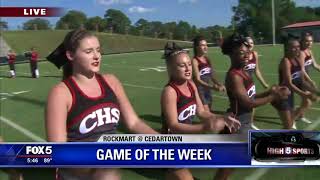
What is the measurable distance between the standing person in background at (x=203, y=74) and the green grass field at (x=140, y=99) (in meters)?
0.05

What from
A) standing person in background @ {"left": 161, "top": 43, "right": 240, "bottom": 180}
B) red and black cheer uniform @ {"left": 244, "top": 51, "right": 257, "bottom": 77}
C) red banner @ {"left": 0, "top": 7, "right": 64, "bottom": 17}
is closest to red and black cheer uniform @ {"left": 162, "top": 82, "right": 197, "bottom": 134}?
standing person in background @ {"left": 161, "top": 43, "right": 240, "bottom": 180}

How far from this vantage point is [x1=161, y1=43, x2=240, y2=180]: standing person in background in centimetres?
305

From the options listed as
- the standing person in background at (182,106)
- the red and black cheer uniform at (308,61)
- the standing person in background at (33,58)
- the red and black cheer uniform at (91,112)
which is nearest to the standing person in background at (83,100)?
the red and black cheer uniform at (91,112)

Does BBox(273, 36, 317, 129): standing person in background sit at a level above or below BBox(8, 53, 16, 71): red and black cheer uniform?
below

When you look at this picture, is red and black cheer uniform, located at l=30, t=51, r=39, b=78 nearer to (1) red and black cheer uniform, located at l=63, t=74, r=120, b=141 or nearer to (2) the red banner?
(2) the red banner

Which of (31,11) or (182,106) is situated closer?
(182,106)

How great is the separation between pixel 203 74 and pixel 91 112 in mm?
1117

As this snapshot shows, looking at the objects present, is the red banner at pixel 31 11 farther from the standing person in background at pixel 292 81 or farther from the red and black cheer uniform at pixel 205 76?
→ the standing person in background at pixel 292 81

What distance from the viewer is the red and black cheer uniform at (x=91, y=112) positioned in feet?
8.39

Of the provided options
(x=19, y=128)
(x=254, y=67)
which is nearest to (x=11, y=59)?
(x=19, y=128)

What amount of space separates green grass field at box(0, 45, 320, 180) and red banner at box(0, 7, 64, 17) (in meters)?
0.36

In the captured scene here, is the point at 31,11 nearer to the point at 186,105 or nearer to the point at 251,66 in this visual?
the point at 186,105

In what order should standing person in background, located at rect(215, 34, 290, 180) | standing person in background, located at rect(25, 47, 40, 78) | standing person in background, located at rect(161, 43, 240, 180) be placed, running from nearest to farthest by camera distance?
standing person in background, located at rect(161, 43, 240, 180), standing person in background, located at rect(215, 34, 290, 180), standing person in background, located at rect(25, 47, 40, 78)

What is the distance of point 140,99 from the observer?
3801 millimetres
